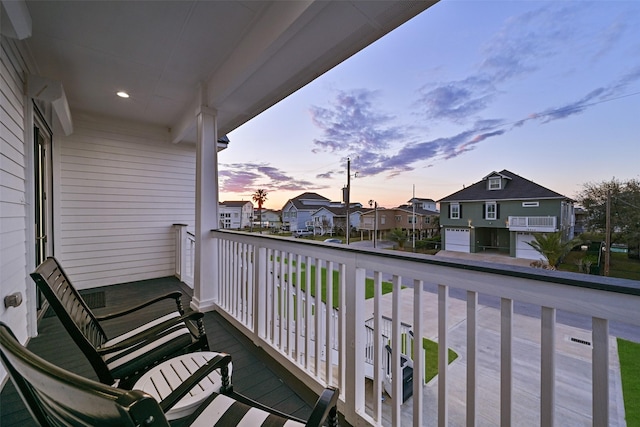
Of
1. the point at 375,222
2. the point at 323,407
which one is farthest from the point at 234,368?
the point at 375,222

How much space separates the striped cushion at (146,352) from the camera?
54.6 inches

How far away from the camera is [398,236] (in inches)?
61.4

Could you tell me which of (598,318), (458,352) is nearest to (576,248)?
(598,318)

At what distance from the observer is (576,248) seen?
1.00m

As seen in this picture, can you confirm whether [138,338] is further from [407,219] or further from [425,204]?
[425,204]

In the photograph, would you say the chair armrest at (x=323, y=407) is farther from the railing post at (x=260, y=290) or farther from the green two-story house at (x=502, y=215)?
the railing post at (x=260, y=290)

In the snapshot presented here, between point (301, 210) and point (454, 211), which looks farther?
point (301, 210)

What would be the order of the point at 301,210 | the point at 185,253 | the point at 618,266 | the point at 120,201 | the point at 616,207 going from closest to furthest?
the point at 618,266, the point at 616,207, the point at 301,210, the point at 120,201, the point at 185,253

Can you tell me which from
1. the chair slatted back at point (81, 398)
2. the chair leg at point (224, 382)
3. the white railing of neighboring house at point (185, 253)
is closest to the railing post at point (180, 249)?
the white railing of neighboring house at point (185, 253)

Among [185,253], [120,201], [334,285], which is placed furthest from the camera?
[185,253]

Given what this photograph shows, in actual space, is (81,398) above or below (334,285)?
above

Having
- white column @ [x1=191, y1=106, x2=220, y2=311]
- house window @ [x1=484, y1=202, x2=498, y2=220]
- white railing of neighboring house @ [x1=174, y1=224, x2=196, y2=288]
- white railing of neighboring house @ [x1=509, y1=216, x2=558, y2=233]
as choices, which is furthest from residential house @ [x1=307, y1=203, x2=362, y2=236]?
white railing of neighboring house @ [x1=174, y1=224, x2=196, y2=288]

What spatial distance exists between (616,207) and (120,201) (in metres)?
5.92

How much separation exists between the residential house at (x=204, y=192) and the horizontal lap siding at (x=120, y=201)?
21 mm
